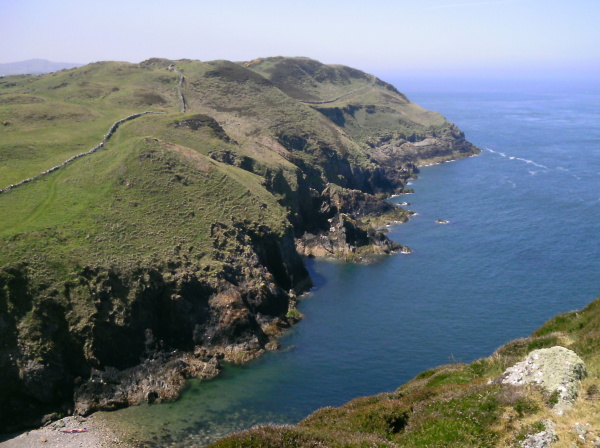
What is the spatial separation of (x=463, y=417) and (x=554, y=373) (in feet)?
13.9

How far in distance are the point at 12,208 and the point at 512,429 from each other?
63185 mm

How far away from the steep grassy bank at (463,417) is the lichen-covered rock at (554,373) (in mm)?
311

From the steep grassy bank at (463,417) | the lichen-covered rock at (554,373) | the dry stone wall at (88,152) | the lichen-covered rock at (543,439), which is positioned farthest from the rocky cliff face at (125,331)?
the lichen-covered rock at (543,439)

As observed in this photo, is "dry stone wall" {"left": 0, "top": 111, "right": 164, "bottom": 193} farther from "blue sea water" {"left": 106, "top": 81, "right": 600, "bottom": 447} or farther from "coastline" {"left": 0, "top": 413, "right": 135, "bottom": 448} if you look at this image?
"blue sea water" {"left": 106, "top": 81, "right": 600, "bottom": 447}

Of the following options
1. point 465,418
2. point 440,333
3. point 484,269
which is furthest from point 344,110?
point 465,418

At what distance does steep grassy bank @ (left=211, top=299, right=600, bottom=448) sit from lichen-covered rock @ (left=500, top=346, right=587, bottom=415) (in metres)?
0.31

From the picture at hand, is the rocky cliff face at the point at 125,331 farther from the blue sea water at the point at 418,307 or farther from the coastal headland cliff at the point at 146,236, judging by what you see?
the blue sea water at the point at 418,307

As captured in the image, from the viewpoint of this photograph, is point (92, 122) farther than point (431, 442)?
Yes

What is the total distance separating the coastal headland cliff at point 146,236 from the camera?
49.6 meters

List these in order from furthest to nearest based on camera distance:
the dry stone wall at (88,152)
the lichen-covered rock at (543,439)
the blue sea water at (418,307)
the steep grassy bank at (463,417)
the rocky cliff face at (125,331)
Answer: the dry stone wall at (88,152) → the blue sea water at (418,307) → the rocky cliff face at (125,331) → the steep grassy bank at (463,417) → the lichen-covered rock at (543,439)

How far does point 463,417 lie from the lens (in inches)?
834

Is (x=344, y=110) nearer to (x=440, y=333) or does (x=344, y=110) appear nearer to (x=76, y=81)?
(x=76, y=81)

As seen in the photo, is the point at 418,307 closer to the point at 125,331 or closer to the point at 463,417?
the point at 125,331

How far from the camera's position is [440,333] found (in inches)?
2361
